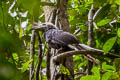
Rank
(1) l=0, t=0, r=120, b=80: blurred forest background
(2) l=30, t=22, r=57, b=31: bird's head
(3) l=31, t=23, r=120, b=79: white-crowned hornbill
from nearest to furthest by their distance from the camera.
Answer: (1) l=0, t=0, r=120, b=80: blurred forest background < (3) l=31, t=23, r=120, b=79: white-crowned hornbill < (2) l=30, t=22, r=57, b=31: bird's head

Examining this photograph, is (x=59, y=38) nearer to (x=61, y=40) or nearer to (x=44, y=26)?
(x=61, y=40)

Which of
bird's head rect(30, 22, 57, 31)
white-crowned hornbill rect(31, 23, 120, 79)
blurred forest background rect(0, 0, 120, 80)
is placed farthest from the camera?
bird's head rect(30, 22, 57, 31)

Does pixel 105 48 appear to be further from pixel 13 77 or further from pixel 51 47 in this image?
pixel 13 77

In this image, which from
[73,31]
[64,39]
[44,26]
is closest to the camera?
[64,39]

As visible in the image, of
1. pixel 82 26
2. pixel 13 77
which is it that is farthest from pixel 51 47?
pixel 13 77

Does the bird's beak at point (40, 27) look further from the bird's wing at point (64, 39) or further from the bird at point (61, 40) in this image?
the bird's wing at point (64, 39)

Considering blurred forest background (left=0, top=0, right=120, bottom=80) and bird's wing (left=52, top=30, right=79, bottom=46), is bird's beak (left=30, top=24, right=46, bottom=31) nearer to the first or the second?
blurred forest background (left=0, top=0, right=120, bottom=80)

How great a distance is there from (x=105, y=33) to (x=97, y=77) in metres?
0.66

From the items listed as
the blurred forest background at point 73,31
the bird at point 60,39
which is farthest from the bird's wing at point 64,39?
the blurred forest background at point 73,31

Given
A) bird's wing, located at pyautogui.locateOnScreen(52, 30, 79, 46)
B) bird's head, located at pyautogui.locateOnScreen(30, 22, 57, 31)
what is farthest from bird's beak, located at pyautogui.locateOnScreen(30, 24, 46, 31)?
bird's wing, located at pyautogui.locateOnScreen(52, 30, 79, 46)

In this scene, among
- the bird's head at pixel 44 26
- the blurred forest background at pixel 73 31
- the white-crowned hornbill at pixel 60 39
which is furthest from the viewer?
the bird's head at pixel 44 26

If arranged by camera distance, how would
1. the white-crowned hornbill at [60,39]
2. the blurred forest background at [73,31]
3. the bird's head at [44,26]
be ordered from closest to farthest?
the blurred forest background at [73,31] → the white-crowned hornbill at [60,39] → the bird's head at [44,26]

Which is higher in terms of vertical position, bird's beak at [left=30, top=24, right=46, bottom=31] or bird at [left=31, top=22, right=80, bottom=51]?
bird's beak at [left=30, top=24, right=46, bottom=31]

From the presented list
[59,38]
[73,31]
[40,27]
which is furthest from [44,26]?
[73,31]
